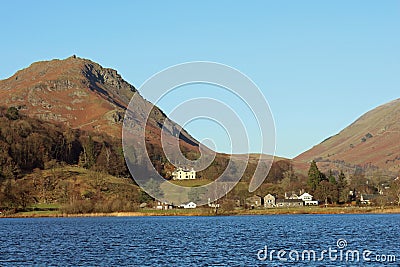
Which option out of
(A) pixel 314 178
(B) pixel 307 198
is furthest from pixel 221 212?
(A) pixel 314 178

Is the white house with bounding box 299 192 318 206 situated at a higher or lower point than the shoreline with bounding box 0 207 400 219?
higher

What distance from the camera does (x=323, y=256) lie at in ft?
171

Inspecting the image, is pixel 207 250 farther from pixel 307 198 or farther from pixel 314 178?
pixel 314 178

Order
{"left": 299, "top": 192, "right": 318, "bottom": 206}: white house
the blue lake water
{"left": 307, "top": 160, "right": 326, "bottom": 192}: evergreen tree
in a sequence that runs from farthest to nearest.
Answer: {"left": 307, "top": 160, "right": 326, "bottom": 192}: evergreen tree < {"left": 299, "top": 192, "right": 318, "bottom": 206}: white house < the blue lake water

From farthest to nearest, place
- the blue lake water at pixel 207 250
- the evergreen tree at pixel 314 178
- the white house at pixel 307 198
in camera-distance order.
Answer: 1. the evergreen tree at pixel 314 178
2. the white house at pixel 307 198
3. the blue lake water at pixel 207 250

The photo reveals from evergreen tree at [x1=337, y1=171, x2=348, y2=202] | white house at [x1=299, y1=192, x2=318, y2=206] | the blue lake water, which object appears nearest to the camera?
the blue lake water

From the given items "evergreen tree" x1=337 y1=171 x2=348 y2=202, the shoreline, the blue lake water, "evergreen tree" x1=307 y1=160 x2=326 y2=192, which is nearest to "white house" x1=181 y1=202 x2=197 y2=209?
the shoreline

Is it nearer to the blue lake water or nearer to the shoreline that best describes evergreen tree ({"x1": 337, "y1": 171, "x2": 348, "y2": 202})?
the shoreline

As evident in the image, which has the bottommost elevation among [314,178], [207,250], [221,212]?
[207,250]

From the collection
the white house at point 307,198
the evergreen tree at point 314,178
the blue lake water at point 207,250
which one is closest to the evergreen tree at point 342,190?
Answer: the evergreen tree at point 314,178

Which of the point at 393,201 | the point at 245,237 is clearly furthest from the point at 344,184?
the point at 245,237

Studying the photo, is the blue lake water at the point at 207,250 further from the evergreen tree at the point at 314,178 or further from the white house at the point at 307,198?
the evergreen tree at the point at 314,178

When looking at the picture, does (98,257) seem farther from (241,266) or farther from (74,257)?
(241,266)

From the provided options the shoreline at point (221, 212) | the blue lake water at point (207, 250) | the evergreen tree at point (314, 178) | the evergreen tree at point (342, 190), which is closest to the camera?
the blue lake water at point (207, 250)
